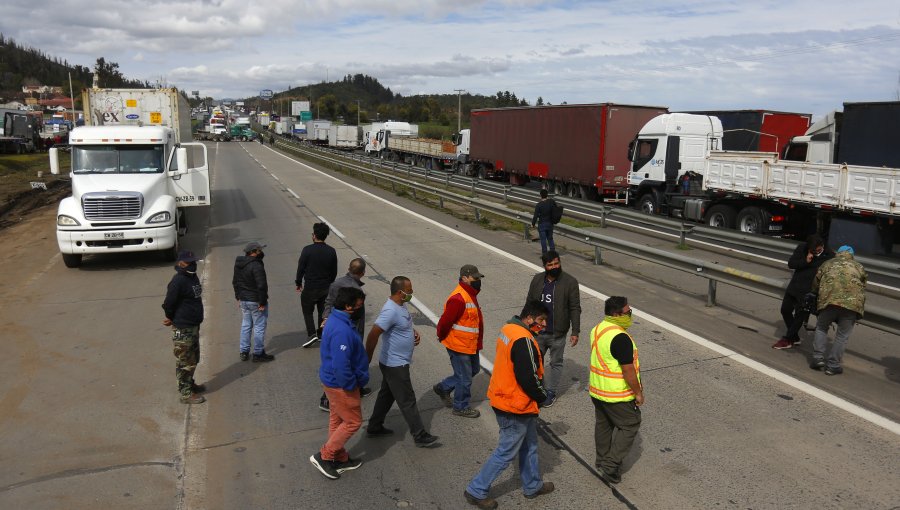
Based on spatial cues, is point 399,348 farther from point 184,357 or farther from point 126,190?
point 126,190

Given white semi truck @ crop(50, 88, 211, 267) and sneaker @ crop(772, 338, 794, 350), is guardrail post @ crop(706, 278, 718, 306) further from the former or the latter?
white semi truck @ crop(50, 88, 211, 267)

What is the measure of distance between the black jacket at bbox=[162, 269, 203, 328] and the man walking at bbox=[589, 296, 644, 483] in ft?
14.0

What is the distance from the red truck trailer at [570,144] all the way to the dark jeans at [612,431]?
809 inches

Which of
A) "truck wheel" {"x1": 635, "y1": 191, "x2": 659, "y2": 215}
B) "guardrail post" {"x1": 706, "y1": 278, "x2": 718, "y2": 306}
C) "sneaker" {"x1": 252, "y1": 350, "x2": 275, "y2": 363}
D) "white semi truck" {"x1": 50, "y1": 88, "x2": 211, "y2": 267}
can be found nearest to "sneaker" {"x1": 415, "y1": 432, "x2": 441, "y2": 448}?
"sneaker" {"x1": 252, "y1": 350, "x2": 275, "y2": 363}

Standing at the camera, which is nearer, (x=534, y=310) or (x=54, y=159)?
(x=534, y=310)

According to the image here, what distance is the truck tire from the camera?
18.7 m

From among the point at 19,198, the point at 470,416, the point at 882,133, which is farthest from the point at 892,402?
the point at 19,198

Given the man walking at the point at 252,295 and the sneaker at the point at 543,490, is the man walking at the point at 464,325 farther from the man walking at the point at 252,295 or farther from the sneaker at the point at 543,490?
the man walking at the point at 252,295

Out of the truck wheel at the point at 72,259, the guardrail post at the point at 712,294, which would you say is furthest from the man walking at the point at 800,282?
the truck wheel at the point at 72,259

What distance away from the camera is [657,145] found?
22.8m

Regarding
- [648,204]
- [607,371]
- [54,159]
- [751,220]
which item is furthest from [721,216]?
[54,159]

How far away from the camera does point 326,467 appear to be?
5.44m

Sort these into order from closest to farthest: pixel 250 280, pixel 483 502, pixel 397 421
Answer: pixel 483 502, pixel 397 421, pixel 250 280

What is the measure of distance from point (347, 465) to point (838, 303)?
5512 mm
